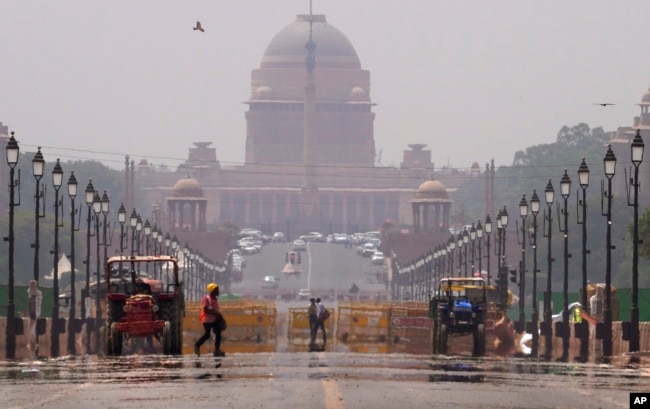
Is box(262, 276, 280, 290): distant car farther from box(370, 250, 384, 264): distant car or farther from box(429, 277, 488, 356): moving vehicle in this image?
box(429, 277, 488, 356): moving vehicle

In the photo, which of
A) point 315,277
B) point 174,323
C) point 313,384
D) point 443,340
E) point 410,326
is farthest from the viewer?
point 315,277

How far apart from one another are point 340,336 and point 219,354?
106ft

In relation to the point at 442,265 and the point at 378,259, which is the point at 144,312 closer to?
the point at 442,265

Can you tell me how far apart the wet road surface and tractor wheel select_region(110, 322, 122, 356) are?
9.27 feet

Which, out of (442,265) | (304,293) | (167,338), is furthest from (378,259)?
(167,338)

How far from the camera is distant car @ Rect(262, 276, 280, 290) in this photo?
169 meters

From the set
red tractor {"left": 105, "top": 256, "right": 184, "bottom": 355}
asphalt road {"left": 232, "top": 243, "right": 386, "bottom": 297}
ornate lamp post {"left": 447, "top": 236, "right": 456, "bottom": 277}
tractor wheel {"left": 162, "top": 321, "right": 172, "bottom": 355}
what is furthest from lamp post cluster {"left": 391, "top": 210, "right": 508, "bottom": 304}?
tractor wheel {"left": 162, "top": 321, "right": 172, "bottom": 355}

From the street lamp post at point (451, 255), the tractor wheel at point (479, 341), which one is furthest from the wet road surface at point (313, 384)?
the street lamp post at point (451, 255)

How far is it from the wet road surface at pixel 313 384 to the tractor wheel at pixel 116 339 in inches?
111

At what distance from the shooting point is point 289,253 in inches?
7825

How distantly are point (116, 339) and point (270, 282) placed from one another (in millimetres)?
134999

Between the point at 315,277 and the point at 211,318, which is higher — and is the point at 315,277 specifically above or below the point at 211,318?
above

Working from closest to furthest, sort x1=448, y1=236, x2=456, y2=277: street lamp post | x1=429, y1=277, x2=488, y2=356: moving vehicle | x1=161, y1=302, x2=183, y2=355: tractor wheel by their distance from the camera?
x1=161, y1=302, x2=183, y2=355: tractor wheel → x1=429, y1=277, x2=488, y2=356: moving vehicle → x1=448, y1=236, x2=456, y2=277: street lamp post

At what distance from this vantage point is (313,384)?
24812mm
